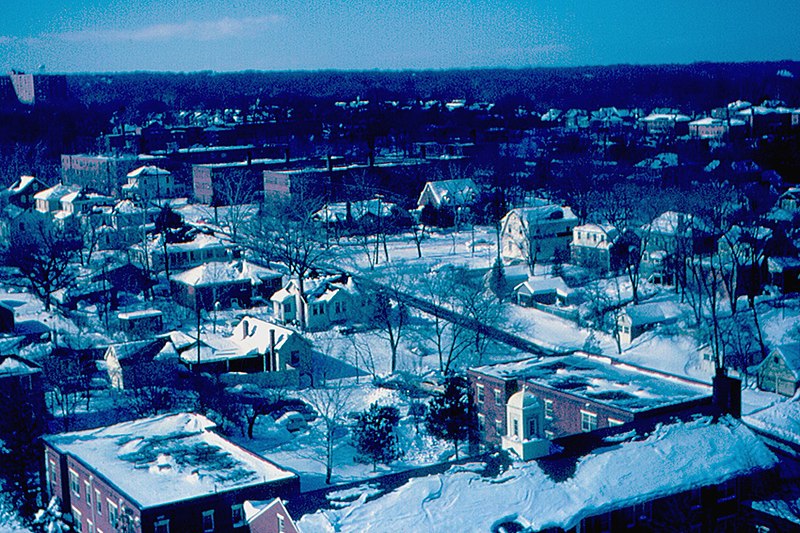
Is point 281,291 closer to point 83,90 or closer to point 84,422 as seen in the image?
point 84,422

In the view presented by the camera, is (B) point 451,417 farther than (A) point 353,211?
No

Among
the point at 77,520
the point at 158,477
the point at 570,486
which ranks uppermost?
the point at 570,486

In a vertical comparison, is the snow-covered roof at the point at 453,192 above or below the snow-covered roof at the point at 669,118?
below

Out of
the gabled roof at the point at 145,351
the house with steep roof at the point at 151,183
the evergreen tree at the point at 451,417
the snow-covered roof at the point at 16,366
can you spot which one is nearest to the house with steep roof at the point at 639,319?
the evergreen tree at the point at 451,417

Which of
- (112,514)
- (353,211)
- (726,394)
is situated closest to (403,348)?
(112,514)

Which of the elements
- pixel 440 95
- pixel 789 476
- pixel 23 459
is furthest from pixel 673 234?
pixel 440 95

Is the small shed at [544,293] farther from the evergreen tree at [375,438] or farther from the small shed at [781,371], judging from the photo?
the evergreen tree at [375,438]

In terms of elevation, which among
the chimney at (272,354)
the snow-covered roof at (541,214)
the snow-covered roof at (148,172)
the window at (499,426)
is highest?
the snow-covered roof at (148,172)

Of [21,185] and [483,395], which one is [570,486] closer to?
[483,395]

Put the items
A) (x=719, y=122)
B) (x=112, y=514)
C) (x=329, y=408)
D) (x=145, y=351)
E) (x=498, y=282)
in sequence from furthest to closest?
1. (x=719, y=122)
2. (x=498, y=282)
3. (x=145, y=351)
4. (x=329, y=408)
5. (x=112, y=514)
